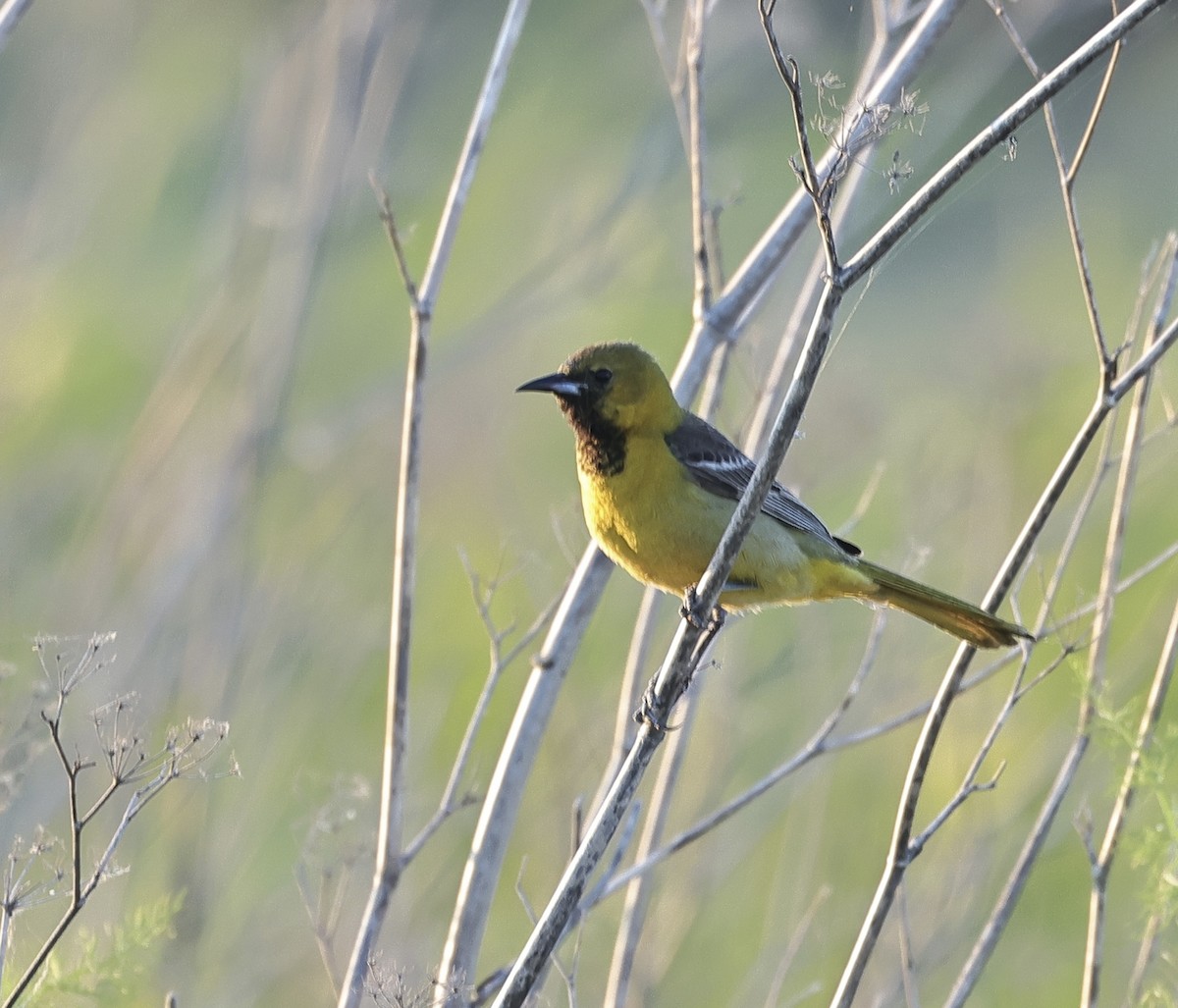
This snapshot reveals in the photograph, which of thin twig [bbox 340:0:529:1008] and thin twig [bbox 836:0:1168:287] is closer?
thin twig [bbox 836:0:1168:287]

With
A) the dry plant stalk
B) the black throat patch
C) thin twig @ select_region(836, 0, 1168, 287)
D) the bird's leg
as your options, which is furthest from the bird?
thin twig @ select_region(836, 0, 1168, 287)

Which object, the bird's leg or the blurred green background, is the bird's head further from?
the bird's leg

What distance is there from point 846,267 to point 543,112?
15.9 ft

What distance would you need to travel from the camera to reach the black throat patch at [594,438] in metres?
2.81

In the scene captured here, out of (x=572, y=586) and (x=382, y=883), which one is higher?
(x=572, y=586)

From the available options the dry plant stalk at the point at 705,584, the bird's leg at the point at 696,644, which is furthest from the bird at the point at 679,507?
the bird's leg at the point at 696,644

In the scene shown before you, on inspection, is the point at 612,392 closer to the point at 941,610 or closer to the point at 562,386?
the point at 562,386

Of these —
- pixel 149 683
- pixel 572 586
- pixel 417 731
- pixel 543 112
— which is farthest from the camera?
pixel 543 112

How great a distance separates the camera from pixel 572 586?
260 cm

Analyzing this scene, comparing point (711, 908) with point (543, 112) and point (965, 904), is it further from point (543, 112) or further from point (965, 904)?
point (543, 112)

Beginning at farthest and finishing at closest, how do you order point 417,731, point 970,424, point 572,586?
point 970,424, point 417,731, point 572,586

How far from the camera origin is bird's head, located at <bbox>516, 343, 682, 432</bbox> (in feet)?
9.41

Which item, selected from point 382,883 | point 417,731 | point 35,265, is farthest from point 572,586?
point 35,265

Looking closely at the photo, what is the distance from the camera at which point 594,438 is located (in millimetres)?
2852
